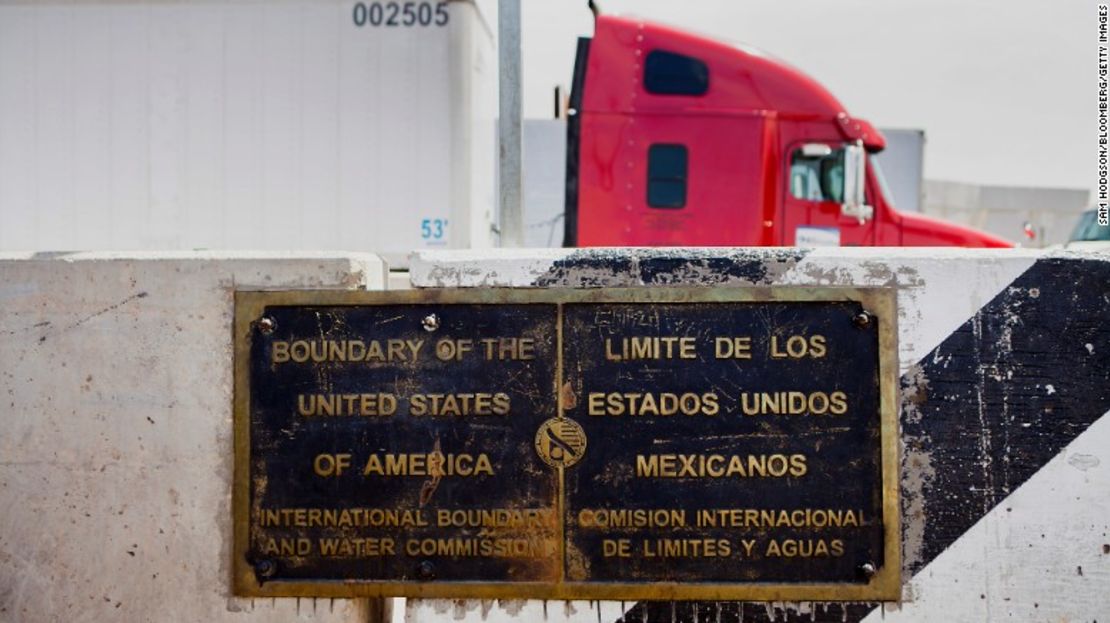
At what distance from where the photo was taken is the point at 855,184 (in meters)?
10.5

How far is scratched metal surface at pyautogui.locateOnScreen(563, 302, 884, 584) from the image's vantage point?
330cm

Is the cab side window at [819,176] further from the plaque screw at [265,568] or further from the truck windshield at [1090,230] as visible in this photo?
the plaque screw at [265,568]

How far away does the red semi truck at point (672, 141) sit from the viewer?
10172 mm

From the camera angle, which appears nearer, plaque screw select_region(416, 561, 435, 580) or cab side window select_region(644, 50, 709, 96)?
plaque screw select_region(416, 561, 435, 580)

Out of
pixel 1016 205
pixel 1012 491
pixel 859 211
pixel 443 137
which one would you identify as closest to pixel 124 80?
pixel 443 137

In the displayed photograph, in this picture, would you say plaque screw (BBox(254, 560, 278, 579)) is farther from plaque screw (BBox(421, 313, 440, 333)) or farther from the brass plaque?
plaque screw (BBox(421, 313, 440, 333))

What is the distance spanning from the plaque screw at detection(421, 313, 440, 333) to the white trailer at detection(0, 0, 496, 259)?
21.3ft

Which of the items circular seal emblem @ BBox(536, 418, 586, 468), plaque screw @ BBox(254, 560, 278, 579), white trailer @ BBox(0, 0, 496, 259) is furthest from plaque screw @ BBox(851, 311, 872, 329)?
white trailer @ BBox(0, 0, 496, 259)

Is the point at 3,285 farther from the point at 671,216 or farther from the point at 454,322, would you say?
the point at 671,216

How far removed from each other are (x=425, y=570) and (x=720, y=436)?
914 mm

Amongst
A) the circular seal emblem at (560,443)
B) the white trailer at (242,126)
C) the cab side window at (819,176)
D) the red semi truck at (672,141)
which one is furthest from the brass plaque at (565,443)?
the cab side window at (819,176)

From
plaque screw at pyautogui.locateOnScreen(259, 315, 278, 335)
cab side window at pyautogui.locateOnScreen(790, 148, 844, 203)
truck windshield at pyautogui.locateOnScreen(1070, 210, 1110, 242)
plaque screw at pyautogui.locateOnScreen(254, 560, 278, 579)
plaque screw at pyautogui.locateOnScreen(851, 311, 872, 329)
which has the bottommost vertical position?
plaque screw at pyautogui.locateOnScreen(254, 560, 278, 579)

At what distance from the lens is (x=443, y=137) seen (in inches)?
386

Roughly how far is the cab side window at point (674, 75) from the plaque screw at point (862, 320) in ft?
23.5
